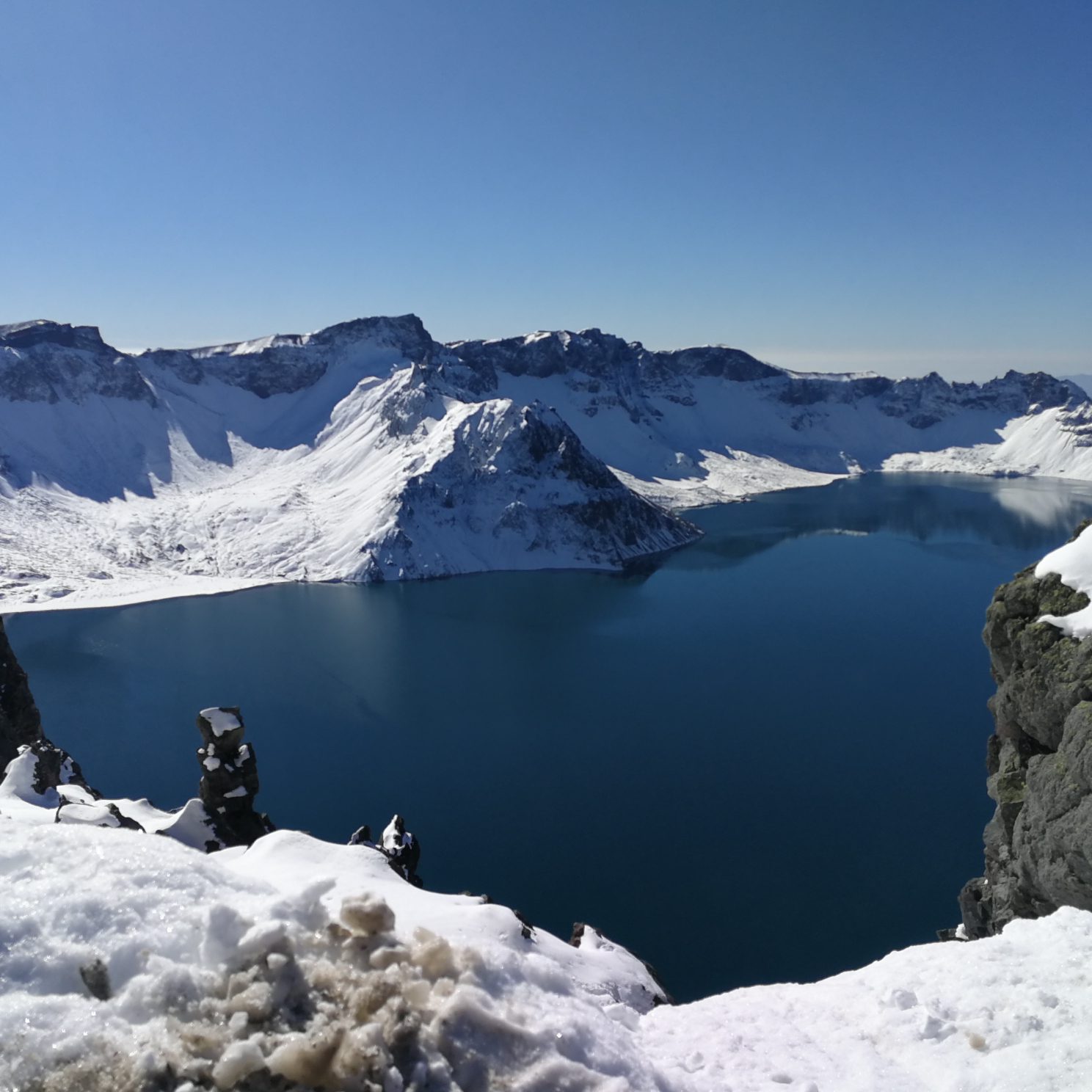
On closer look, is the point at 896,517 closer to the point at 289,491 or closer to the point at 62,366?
the point at 289,491

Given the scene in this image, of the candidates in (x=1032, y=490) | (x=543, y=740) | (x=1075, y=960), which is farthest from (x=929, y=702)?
(x=1032, y=490)

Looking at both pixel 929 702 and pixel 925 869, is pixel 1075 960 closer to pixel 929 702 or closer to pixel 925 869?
pixel 925 869

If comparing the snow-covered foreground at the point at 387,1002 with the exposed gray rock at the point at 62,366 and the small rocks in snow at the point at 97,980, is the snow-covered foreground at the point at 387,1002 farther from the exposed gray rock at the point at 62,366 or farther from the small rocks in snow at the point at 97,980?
the exposed gray rock at the point at 62,366

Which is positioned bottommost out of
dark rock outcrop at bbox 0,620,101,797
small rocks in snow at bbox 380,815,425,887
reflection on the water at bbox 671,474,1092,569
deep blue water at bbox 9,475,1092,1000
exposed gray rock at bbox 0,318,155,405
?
deep blue water at bbox 9,475,1092,1000

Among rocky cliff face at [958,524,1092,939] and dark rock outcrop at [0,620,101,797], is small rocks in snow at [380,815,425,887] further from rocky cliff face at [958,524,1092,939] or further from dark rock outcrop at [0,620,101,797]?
rocky cliff face at [958,524,1092,939]

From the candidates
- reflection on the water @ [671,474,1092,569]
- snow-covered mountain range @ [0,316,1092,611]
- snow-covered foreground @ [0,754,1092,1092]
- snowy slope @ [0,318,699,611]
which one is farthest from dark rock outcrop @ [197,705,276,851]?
reflection on the water @ [671,474,1092,569]
